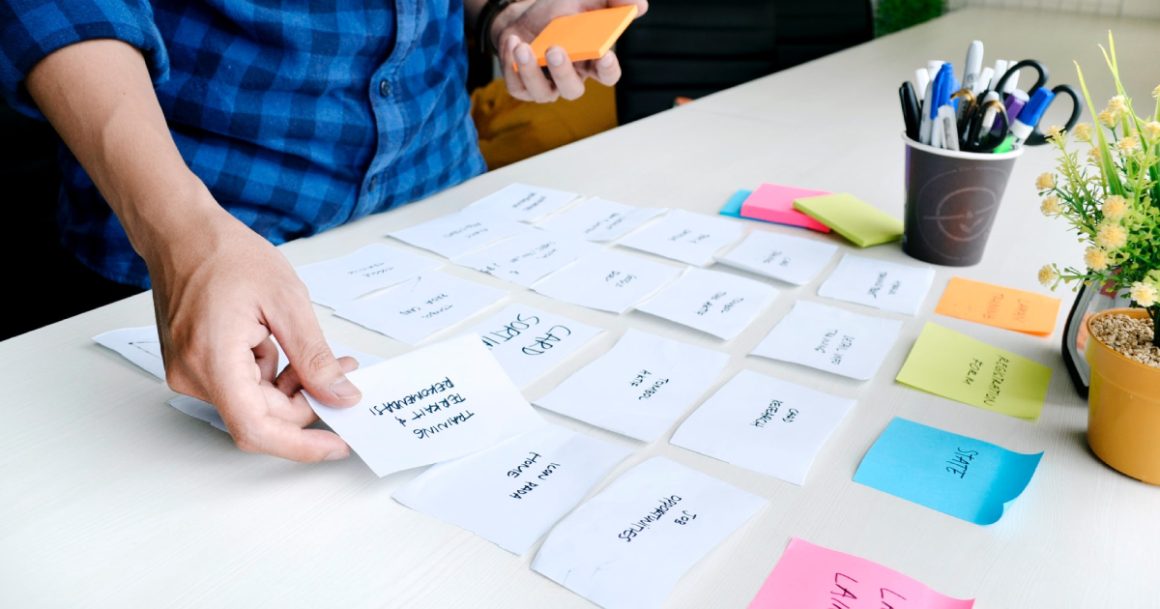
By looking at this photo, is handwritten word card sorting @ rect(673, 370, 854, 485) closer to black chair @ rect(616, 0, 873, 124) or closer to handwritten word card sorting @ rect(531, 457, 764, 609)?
handwritten word card sorting @ rect(531, 457, 764, 609)

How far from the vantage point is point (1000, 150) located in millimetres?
830

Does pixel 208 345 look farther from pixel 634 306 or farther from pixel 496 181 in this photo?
pixel 496 181

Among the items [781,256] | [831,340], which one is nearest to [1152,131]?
[831,340]

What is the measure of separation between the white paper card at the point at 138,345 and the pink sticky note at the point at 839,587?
468 mm

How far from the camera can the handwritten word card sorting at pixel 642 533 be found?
1.57 feet

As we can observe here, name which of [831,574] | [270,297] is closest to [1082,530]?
[831,574]

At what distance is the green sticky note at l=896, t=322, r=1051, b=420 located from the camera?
25.8 inches

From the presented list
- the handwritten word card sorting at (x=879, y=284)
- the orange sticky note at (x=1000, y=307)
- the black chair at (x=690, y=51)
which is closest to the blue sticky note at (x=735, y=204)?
the handwritten word card sorting at (x=879, y=284)

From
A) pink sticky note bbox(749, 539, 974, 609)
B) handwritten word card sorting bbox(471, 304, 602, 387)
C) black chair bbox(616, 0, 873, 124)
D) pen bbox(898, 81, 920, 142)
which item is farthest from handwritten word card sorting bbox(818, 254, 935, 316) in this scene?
black chair bbox(616, 0, 873, 124)

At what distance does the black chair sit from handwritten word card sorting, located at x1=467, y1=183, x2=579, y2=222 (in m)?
1.06

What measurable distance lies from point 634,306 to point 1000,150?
0.38 m

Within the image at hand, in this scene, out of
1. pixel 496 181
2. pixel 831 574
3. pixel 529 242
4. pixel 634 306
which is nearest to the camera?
pixel 831 574

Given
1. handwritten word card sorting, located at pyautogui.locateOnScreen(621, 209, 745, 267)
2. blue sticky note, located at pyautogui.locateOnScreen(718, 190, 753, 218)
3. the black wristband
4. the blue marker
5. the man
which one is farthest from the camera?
the black wristband

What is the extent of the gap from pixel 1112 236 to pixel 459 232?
0.61 metres
